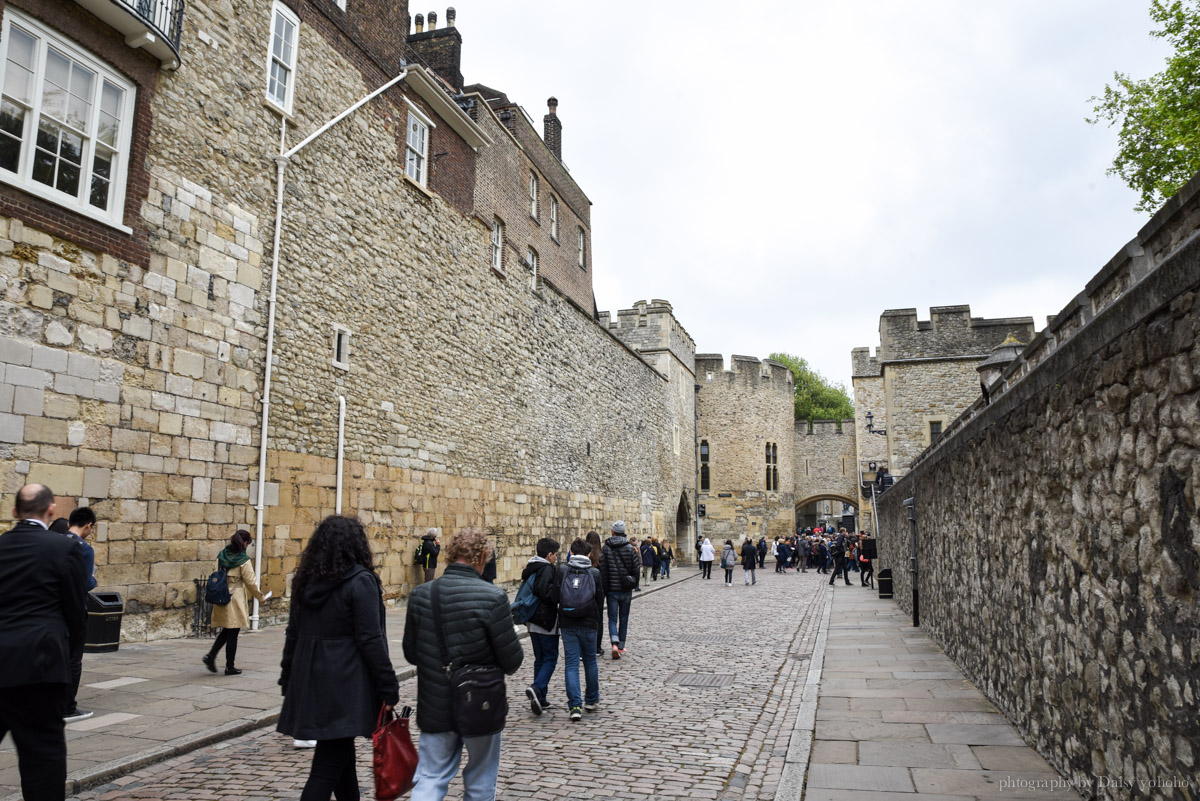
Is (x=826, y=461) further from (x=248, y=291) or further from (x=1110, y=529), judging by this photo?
(x=1110, y=529)

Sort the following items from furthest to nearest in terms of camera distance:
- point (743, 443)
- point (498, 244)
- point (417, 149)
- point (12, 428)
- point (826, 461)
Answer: point (826, 461) < point (743, 443) < point (498, 244) < point (417, 149) < point (12, 428)

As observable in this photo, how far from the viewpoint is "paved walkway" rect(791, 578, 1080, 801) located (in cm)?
462

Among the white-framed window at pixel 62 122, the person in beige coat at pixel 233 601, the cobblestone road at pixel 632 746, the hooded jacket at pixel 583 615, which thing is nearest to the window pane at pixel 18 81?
the white-framed window at pixel 62 122

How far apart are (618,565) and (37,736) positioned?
6561 millimetres

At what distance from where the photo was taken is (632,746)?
5758 millimetres

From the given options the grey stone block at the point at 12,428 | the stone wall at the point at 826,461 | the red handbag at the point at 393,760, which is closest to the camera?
the red handbag at the point at 393,760

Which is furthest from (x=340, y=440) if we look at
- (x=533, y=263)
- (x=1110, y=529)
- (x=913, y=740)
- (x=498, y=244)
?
(x=1110, y=529)

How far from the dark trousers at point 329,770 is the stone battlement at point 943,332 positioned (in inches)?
1161

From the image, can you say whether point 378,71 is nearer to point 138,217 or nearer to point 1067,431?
point 138,217

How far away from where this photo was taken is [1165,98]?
57.0ft

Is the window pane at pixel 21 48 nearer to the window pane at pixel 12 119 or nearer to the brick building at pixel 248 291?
the brick building at pixel 248 291

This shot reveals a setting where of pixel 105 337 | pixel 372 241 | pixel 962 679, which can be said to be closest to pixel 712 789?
pixel 962 679

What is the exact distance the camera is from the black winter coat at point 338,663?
3.48 m

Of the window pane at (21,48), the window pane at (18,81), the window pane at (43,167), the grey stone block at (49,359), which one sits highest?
the window pane at (21,48)
